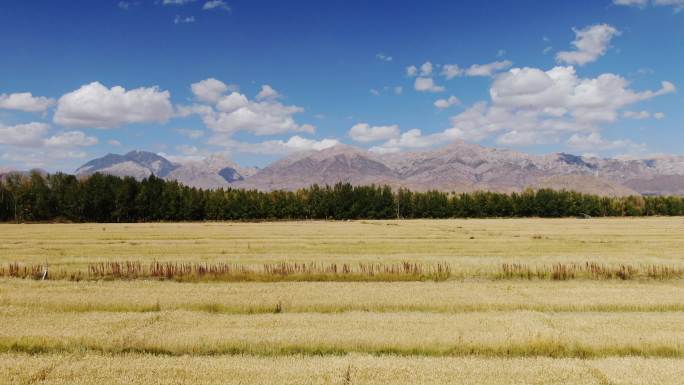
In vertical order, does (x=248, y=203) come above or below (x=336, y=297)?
above

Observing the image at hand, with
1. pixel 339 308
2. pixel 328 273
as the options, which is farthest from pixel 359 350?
pixel 328 273

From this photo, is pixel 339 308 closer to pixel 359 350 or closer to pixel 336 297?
pixel 336 297

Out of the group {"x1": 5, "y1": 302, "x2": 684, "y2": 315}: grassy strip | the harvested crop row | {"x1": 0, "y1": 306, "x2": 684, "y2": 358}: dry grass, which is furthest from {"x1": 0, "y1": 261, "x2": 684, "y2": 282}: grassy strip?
{"x1": 0, "y1": 306, "x2": 684, "y2": 358}: dry grass

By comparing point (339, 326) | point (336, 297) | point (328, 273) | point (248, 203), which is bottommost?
point (328, 273)

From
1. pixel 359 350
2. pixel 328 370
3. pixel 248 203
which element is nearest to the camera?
pixel 328 370

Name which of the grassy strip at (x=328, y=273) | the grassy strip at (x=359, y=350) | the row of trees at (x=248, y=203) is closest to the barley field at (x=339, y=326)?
the grassy strip at (x=359, y=350)

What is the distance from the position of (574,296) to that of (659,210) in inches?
8287

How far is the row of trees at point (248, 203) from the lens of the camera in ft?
455

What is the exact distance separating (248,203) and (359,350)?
147 m

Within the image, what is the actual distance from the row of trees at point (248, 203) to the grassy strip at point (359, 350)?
136 m

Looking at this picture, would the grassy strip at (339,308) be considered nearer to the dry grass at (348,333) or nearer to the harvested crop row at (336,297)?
the harvested crop row at (336,297)

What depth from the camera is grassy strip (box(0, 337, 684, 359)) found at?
557 inches

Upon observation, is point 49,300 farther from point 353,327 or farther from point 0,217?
point 0,217

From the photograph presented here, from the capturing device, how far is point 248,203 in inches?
6230
